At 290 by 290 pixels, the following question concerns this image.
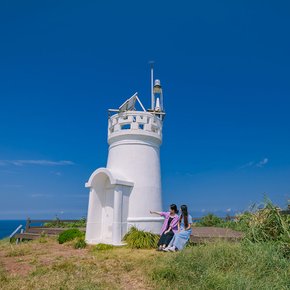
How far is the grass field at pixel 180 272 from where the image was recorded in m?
4.43

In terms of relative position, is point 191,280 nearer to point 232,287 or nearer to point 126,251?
point 232,287

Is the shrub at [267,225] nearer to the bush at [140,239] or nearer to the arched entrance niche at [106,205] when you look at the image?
the bush at [140,239]

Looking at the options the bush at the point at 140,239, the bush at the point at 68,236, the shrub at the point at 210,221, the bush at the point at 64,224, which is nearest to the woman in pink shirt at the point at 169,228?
the bush at the point at 140,239

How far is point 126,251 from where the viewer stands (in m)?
8.36

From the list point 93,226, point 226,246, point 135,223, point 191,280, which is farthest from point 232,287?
point 93,226

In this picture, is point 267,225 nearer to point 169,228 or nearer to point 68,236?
point 169,228

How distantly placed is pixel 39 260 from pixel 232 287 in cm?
568

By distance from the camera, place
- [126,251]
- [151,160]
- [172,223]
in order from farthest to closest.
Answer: [151,160] → [172,223] → [126,251]

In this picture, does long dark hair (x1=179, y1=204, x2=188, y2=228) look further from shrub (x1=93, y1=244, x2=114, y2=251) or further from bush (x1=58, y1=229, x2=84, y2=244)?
bush (x1=58, y1=229, x2=84, y2=244)

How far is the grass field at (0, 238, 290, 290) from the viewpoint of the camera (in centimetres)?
443

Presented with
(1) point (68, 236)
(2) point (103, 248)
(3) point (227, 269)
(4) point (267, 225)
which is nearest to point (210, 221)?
(1) point (68, 236)

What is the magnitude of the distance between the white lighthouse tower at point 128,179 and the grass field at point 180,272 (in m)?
3.53

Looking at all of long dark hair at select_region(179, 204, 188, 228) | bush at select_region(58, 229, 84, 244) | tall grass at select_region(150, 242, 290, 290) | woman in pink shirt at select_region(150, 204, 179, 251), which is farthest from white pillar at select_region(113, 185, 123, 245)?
tall grass at select_region(150, 242, 290, 290)

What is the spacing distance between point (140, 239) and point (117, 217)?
3.84 ft
